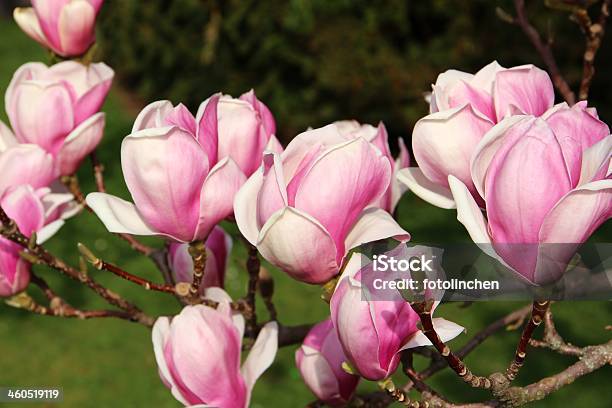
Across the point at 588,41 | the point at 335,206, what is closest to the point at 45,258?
the point at 335,206

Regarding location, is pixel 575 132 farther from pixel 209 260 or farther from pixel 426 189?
pixel 209 260

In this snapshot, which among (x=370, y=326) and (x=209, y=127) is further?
(x=209, y=127)

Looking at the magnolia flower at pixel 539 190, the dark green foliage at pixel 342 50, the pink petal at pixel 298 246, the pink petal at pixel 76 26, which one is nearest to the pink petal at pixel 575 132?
the magnolia flower at pixel 539 190

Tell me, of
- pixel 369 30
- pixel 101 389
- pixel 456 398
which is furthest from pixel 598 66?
pixel 101 389

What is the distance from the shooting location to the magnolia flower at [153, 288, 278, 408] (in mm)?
833

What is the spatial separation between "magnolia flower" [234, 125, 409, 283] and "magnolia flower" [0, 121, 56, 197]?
37 centimetres

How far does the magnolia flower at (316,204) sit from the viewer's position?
0.74m

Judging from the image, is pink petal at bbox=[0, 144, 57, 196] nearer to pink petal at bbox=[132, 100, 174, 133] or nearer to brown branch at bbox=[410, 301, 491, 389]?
pink petal at bbox=[132, 100, 174, 133]

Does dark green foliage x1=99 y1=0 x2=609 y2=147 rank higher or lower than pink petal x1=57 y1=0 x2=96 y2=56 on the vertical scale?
lower

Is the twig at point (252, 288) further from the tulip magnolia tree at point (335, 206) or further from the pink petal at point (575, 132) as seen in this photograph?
the pink petal at point (575, 132)

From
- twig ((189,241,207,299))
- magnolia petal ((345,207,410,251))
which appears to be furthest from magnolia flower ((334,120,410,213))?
twig ((189,241,207,299))

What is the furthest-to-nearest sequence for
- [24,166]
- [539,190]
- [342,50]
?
[342,50] < [24,166] < [539,190]

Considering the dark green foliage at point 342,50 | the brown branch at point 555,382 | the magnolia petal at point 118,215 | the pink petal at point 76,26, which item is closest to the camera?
the brown branch at point 555,382

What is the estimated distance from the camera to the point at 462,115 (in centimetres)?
77
